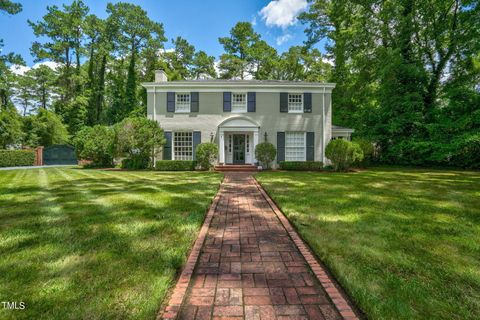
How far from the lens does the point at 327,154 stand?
1330cm

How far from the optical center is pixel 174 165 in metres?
13.8

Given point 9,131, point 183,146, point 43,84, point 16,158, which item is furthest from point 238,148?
point 43,84

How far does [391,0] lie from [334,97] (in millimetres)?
7980

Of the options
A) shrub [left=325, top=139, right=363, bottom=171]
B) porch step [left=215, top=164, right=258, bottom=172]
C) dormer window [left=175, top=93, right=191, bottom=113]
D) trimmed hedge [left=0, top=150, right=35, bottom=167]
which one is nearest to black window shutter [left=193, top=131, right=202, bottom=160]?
dormer window [left=175, top=93, right=191, bottom=113]

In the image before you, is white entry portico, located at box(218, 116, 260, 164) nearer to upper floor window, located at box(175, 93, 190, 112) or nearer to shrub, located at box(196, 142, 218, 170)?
shrub, located at box(196, 142, 218, 170)

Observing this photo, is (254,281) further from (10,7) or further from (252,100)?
(10,7)

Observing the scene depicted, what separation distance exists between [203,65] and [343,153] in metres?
23.7

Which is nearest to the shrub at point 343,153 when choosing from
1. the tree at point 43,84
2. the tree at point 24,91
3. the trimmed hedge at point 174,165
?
the trimmed hedge at point 174,165

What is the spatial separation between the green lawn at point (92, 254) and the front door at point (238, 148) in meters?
10.1

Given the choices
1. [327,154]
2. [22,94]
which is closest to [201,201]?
[327,154]

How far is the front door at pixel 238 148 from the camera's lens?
50.2 feet

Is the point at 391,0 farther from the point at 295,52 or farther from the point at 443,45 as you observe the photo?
the point at 295,52

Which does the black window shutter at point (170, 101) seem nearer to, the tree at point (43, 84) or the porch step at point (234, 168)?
the porch step at point (234, 168)

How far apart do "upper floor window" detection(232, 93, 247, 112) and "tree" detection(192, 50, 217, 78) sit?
16.5 m
